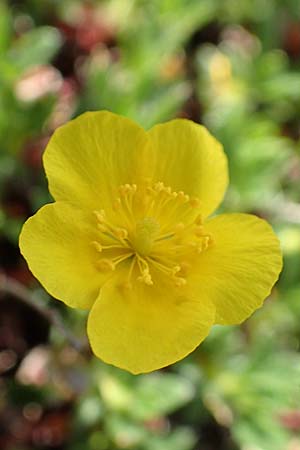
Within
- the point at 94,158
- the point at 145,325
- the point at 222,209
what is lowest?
the point at 222,209

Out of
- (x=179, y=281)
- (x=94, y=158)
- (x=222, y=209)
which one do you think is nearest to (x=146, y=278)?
(x=179, y=281)

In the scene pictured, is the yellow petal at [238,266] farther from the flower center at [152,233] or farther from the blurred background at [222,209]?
the blurred background at [222,209]

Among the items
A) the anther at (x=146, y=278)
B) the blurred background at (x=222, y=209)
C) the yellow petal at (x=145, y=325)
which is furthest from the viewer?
the blurred background at (x=222, y=209)

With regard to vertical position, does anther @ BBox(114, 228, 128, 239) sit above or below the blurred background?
above

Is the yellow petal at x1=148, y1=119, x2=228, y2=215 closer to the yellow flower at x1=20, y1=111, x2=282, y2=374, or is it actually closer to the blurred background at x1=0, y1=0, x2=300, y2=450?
the yellow flower at x1=20, y1=111, x2=282, y2=374

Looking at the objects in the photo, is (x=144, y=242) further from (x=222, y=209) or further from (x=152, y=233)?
(x=222, y=209)

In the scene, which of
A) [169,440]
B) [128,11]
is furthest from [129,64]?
[169,440]

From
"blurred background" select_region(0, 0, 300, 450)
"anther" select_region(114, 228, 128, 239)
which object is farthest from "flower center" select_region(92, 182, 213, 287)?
"blurred background" select_region(0, 0, 300, 450)

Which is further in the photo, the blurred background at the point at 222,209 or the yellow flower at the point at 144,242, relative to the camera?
the blurred background at the point at 222,209

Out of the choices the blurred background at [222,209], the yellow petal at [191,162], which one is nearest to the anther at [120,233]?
the yellow petal at [191,162]
